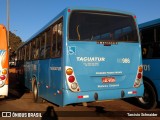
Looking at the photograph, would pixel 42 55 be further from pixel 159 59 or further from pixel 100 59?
pixel 159 59

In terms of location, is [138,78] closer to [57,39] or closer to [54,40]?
[57,39]

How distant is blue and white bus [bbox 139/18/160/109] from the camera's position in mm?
8625

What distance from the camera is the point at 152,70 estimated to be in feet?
29.0

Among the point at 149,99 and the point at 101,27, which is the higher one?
the point at 101,27

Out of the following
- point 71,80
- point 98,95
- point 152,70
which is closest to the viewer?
point 71,80

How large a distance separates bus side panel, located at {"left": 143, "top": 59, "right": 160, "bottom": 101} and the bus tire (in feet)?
0.92

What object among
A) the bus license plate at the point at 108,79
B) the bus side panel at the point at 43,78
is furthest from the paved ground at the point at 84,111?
the bus license plate at the point at 108,79

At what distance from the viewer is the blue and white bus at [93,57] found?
751 centimetres

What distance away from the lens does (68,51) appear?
7480 mm

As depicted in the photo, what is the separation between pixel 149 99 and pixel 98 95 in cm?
236

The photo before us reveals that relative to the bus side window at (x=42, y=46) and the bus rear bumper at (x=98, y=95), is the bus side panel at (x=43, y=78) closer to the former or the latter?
the bus side window at (x=42, y=46)

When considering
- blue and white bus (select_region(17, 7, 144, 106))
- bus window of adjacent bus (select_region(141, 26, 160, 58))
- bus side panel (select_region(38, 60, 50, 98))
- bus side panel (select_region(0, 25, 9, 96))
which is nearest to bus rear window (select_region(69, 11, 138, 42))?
blue and white bus (select_region(17, 7, 144, 106))

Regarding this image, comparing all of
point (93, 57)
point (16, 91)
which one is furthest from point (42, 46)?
point (16, 91)

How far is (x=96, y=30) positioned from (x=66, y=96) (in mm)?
2144
